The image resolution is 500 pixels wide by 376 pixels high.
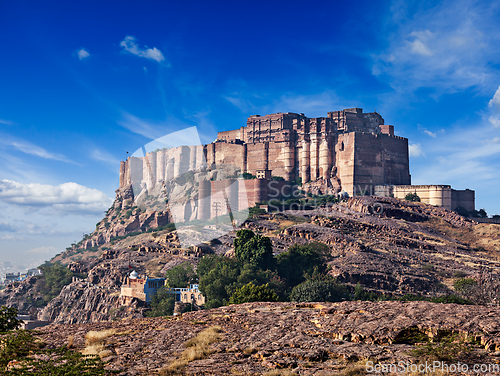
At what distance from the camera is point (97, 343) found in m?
10.8

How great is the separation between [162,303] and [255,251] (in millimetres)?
10932

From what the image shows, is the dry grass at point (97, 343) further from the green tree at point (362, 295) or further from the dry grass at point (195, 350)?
the green tree at point (362, 295)

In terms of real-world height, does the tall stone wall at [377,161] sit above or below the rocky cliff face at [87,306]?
above

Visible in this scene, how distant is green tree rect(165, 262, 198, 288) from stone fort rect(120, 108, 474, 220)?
25.9 metres

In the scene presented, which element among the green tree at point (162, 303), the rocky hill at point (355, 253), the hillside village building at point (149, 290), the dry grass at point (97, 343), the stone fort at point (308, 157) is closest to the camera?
the dry grass at point (97, 343)

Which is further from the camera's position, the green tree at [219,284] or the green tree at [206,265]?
the green tree at [206,265]

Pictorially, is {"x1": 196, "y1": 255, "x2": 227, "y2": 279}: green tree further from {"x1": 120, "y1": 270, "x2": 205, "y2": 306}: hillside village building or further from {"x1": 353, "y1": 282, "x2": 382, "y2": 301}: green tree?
{"x1": 353, "y1": 282, "x2": 382, "y2": 301}: green tree

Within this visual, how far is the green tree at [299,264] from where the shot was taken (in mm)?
42422

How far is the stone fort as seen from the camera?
7231 centimetres

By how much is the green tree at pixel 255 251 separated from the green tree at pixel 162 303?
8438 mm

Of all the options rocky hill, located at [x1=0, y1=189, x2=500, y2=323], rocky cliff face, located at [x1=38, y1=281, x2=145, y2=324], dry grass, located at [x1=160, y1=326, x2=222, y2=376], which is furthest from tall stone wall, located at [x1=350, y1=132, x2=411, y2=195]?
dry grass, located at [x1=160, y1=326, x2=222, y2=376]

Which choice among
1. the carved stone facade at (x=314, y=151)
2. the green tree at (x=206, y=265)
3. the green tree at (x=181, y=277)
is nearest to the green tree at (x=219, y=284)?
the green tree at (x=206, y=265)

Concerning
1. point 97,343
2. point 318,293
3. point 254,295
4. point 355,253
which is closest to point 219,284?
point 318,293

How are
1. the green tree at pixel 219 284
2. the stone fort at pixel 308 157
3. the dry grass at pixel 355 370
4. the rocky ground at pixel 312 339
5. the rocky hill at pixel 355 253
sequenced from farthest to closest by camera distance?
the stone fort at pixel 308 157 < the rocky hill at pixel 355 253 < the green tree at pixel 219 284 < the rocky ground at pixel 312 339 < the dry grass at pixel 355 370
